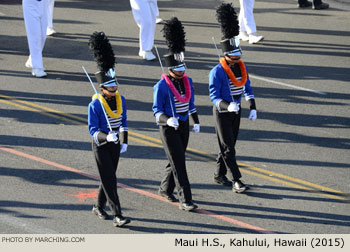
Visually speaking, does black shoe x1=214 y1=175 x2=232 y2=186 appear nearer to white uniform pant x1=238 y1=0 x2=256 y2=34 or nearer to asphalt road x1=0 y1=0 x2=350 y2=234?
asphalt road x1=0 y1=0 x2=350 y2=234

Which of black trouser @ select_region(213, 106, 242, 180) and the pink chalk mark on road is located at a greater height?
black trouser @ select_region(213, 106, 242, 180)

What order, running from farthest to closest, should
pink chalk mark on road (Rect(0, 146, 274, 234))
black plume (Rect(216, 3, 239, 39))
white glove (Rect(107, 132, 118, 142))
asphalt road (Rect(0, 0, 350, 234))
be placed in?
black plume (Rect(216, 3, 239, 39)) < asphalt road (Rect(0, 0, 350, 234)) < pink chalk mark on road (Rect(0, 146, 274, 234)) < white glove (Rect(107, 132, 118, 142))

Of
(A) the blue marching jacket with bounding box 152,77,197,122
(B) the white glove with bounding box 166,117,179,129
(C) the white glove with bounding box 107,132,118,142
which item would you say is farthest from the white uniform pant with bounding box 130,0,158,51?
(C) the white glove with bounding box 107,132,118,142

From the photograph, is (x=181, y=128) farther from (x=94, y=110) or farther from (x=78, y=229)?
(x=78, y=229)

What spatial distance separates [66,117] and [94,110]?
3.89 meters

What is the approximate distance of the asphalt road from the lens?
9.48 m

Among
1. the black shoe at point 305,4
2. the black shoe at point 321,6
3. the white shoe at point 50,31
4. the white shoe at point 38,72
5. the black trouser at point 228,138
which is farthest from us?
the black shoe at point 305,4

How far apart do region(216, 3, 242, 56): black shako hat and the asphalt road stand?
1953 millimetres

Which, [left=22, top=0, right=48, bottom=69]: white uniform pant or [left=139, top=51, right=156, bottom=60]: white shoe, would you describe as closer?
[left=22, top=0, right=48, bottom=69]: white uniform pant

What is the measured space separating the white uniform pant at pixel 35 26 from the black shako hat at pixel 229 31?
559cm

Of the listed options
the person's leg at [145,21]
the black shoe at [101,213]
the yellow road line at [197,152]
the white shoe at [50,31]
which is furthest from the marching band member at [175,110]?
the white shoe at [50,31]

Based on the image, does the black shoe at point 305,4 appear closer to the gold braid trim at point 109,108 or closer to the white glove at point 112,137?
the gold braid trim at point 109,108

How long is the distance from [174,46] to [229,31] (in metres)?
1.07

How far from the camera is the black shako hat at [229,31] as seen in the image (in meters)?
10.3
